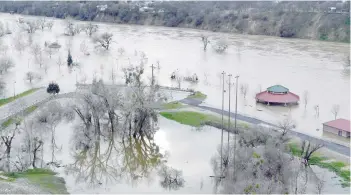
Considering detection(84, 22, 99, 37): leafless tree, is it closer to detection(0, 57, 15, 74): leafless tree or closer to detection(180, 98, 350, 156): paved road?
detection(0, 57, 15, 74): leafless tree

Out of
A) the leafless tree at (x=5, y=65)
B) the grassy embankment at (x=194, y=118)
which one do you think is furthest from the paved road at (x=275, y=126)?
the leafless tree at (x=5, y=65)

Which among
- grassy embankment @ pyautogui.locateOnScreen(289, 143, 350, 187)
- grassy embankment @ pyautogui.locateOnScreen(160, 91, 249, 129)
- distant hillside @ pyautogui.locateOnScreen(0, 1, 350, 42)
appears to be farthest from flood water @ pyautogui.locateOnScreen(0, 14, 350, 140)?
grassy embankment @ pyautogui.locateOnScreen(289, 143, 350, 187)

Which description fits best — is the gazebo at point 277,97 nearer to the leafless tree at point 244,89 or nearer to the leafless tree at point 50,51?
the leafless tree at point 244,89

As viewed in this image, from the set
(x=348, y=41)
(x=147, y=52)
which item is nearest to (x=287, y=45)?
(x=348, y=41)

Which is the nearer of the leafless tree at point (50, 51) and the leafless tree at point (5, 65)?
the leafless tree at point (5, 65)

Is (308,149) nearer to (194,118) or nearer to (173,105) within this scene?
(194,118)

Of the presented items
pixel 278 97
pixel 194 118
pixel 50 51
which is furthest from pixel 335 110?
pixel 50 51

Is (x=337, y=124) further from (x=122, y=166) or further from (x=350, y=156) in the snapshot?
(x=122, y=166)
